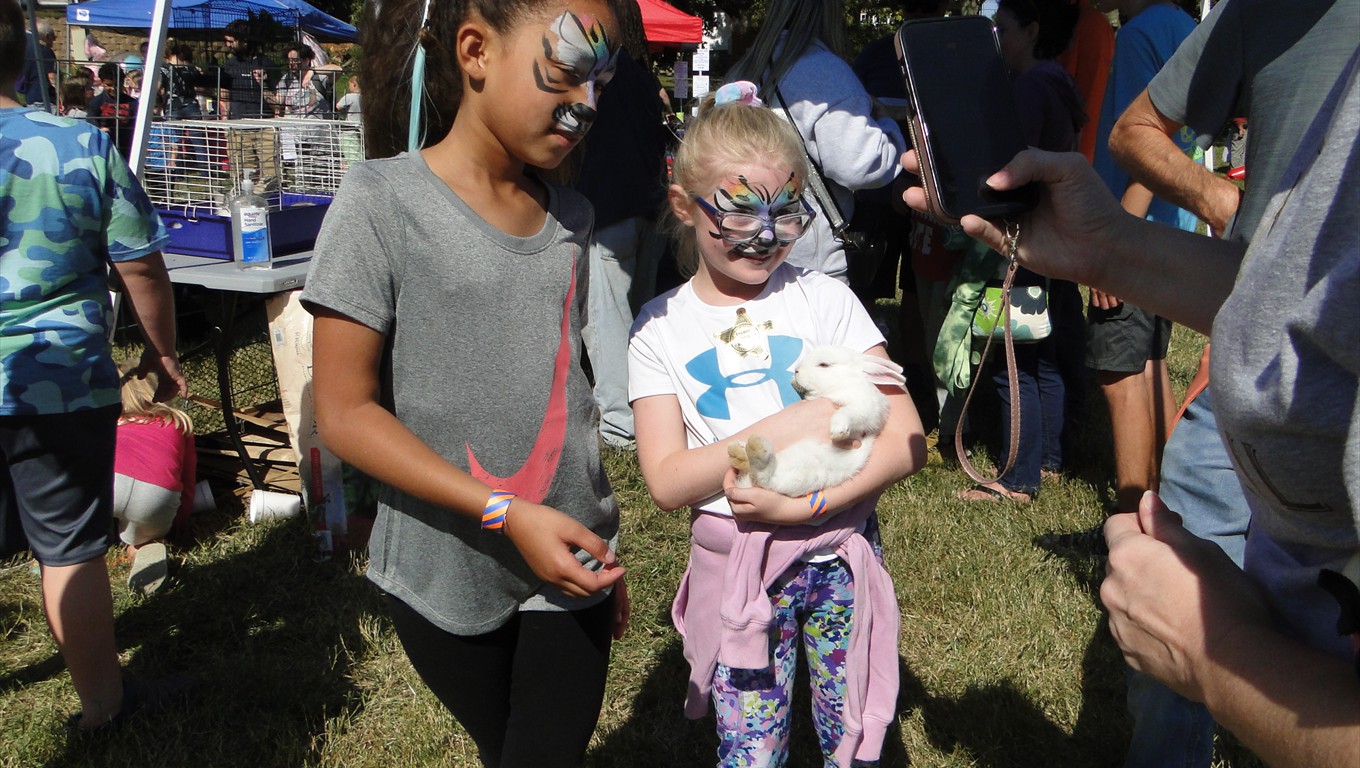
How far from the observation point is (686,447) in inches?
80.5

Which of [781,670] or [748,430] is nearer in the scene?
[748,430]

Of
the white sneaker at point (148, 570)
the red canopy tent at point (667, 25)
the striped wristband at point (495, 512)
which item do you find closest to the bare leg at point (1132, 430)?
the striped wristband at point (495, 512)

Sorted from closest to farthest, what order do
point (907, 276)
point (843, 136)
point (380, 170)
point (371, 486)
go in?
point (380, 170) → point (843, 136) → point (371, 486) → point (907, 276)

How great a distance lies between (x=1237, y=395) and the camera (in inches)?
33.2

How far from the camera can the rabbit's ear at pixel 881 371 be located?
195cm

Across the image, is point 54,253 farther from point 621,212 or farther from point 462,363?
point 621,212

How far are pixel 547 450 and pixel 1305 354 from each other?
126 centimetres

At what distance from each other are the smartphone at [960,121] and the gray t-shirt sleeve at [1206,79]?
1087mm

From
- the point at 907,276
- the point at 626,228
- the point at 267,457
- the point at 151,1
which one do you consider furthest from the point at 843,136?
the point at 151,1

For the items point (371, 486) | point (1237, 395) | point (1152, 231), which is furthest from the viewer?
point (371, 486)

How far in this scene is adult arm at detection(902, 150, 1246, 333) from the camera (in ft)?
4.91

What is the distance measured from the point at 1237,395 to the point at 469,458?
4.05 ft

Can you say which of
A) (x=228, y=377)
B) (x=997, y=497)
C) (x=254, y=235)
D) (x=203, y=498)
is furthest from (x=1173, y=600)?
(x=203, y=498)

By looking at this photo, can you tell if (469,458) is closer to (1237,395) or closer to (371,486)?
(1237,395)
